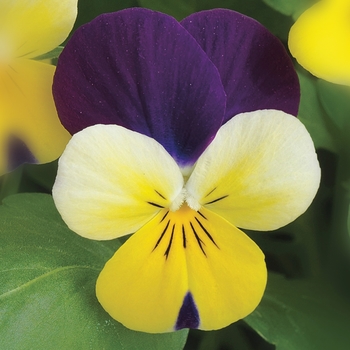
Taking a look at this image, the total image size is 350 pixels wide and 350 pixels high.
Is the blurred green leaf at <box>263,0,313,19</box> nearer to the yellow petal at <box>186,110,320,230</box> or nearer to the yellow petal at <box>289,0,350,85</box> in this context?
the yellow petal at <box>289,0,350,85</box>

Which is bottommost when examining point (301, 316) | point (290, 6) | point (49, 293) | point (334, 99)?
point (301, 316)

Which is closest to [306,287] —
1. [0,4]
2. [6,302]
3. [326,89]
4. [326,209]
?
[326,209]

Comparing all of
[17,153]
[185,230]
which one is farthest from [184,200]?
→ [17,153]

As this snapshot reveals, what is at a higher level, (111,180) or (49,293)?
(111,180)

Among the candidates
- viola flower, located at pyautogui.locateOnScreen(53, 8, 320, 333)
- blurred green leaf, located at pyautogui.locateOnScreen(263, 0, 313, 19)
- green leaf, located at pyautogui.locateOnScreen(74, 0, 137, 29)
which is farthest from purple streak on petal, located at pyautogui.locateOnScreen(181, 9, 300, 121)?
green leaf, located at pyautogui.locateOnScreen(74, 0, 137, 29)

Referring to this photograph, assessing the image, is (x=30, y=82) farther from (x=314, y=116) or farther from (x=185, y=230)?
(x=314, y=116)

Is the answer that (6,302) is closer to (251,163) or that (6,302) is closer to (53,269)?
(53,269)

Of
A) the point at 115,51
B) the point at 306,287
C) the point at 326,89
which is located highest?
the point at 115,51
